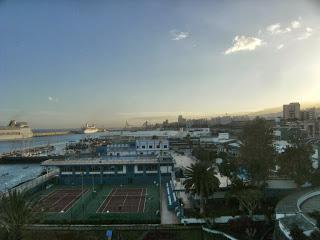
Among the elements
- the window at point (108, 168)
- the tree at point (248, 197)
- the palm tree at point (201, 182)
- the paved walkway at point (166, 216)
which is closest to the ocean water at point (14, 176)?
the window at point (108, 168)

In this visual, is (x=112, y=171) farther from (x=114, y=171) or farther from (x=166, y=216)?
(x=166, y=216)

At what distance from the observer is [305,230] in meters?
8.29

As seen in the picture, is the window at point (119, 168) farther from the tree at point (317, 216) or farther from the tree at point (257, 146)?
the tree at point (317, 216)

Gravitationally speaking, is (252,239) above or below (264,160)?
below

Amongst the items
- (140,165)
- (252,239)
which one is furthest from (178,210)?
(140,165)

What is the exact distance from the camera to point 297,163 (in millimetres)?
14141

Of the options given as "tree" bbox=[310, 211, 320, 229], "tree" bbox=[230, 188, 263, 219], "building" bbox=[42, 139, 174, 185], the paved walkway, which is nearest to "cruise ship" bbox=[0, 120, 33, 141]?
"building" bbox=[42, 139, 174, 185]

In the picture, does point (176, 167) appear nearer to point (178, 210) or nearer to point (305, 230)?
point (178, 210)

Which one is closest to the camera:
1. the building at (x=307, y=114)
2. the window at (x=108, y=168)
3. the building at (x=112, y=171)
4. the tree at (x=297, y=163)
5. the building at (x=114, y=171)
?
the tree at (x=297, y=163)

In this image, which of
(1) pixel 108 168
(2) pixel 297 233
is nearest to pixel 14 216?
(2) pixel 297 233

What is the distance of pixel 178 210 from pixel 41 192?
8.92 meters

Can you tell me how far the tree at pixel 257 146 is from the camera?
47.3 feet

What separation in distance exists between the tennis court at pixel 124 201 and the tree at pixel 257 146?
4.83 metres

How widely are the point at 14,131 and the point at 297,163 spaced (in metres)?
94.5
